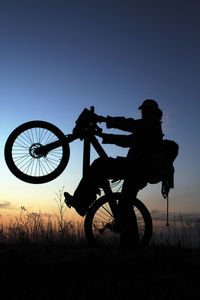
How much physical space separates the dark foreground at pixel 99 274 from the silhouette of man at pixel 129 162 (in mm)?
1163

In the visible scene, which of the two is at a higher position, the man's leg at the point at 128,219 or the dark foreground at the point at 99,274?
the man's leg at the point at 128,219

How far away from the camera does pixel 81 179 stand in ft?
19.9

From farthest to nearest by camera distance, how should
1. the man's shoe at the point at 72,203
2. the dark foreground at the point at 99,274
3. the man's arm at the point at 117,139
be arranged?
1. the man's arm at the point at 117,139
2. the man's shoe at the point at 72,203
3. the dark foreground at the point at 99,274

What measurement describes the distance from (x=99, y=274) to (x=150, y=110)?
10.8ft

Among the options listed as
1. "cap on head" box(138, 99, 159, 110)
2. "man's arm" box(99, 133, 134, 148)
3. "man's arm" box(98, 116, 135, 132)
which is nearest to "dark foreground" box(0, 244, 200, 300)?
"man's arm" box(99, 133, 134, 148)

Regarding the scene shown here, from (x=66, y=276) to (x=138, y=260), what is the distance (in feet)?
3.71

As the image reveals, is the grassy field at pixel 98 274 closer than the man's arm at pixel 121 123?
Yes

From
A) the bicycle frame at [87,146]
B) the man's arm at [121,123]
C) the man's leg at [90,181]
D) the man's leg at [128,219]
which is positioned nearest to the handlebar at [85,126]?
the bicycle frame at [87,146]

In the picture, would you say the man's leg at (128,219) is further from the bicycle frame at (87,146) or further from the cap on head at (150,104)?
the cap on head at (150,104)

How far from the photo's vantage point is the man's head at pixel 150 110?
626 cm

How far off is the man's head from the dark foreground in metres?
2.54

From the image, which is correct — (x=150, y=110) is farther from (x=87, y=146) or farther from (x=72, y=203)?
(x=72, y=203)

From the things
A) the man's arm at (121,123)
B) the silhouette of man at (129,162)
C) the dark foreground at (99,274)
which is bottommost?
the dark foreground at (99,274)

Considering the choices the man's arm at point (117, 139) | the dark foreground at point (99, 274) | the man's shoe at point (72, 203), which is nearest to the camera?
the dark foreground at point (99, 274)
